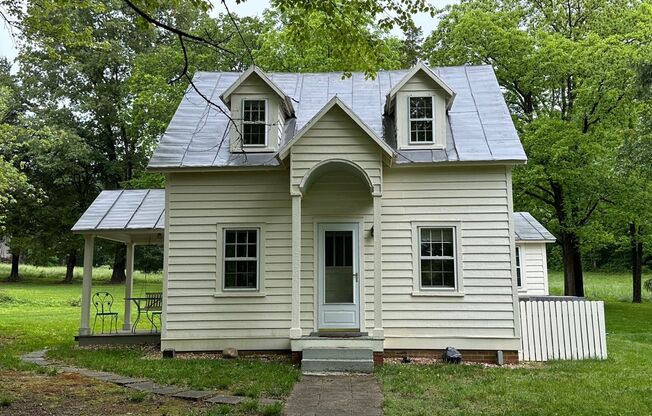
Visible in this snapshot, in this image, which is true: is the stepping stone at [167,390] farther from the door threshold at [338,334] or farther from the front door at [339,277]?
the front door at [339,277]

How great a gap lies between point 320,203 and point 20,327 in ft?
33.8

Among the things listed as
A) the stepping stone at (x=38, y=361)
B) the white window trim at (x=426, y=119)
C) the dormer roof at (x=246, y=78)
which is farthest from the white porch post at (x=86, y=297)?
the white window trim at (x=426, y=119)

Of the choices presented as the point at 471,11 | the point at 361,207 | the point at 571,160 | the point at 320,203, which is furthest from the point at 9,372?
the point at 471,11

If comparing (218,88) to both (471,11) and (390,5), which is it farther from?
(471,11)

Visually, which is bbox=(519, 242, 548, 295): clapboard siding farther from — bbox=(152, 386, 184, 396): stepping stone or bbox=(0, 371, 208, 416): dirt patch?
bbox=(0, 371, 208, 416): dirt patch

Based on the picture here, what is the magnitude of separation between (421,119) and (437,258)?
3.08 m

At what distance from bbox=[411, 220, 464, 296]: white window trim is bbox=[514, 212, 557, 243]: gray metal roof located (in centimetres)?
689

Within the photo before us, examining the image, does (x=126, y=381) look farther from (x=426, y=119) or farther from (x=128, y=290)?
(x=426, y=119)

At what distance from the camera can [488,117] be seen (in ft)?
39.0

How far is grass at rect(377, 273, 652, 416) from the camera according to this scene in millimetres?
6605

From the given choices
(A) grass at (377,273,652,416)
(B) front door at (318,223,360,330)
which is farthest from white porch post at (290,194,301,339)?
(A) grass at (377,273,652,416)

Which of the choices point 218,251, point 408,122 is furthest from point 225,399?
point 408,122

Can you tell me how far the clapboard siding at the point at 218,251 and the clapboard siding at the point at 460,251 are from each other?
78.7 inches

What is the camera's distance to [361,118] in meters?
12.3
